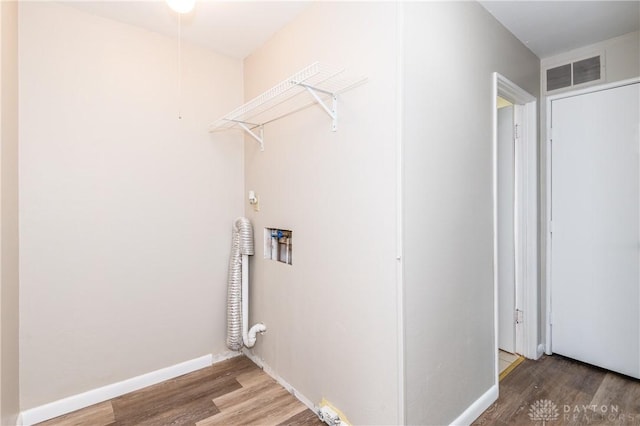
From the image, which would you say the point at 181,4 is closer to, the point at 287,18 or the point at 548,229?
the point at 287,18

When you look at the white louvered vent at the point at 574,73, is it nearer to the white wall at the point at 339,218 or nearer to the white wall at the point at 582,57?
the white wall at the point at 582,57

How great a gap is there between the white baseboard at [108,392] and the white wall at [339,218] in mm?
584

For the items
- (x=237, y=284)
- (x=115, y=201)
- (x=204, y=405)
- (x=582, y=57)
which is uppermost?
(x=582, y=57)

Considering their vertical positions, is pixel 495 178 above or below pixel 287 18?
below

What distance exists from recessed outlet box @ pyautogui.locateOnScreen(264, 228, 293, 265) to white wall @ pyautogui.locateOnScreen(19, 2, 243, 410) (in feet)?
1.43

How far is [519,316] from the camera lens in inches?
105

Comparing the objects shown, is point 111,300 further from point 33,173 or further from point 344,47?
point 344,47

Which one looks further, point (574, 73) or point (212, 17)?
point (574, 73)

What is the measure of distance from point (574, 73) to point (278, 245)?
2.71 meters

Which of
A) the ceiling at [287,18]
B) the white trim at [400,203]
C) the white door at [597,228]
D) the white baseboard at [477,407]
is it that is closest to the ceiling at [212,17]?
the ceiling at [287,18]

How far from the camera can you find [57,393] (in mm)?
2008

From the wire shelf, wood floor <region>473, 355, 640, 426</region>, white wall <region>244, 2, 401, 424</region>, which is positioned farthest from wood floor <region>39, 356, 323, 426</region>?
the wire shelf

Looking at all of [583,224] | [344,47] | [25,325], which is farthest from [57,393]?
[583,224]

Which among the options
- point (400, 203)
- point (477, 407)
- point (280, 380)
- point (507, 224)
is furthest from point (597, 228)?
point (280, 380)
